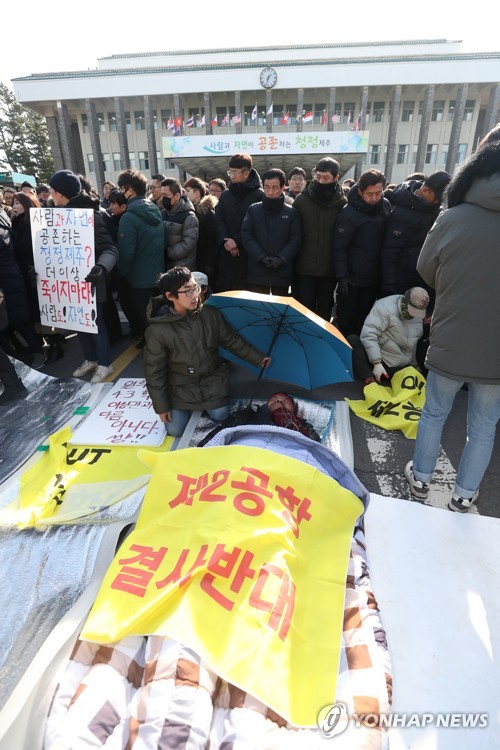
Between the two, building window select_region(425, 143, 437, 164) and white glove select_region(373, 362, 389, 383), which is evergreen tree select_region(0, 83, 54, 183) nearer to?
building window select_region(425, 143, 437, 164)

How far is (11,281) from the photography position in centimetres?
424

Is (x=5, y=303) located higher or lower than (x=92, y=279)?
lower

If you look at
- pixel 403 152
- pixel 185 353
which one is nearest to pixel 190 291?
pixel 185 353

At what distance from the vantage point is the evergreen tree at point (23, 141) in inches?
1934

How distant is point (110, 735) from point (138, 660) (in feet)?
0.73

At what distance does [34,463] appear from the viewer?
3020 millimetres

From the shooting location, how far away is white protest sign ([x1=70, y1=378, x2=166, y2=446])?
327 cm

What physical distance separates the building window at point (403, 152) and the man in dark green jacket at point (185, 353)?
129 ft

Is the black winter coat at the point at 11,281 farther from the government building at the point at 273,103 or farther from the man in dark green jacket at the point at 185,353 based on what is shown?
the government building at the point at 273,103

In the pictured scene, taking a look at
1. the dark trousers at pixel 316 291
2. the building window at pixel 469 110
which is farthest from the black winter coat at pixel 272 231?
the building window at pixel 469 110

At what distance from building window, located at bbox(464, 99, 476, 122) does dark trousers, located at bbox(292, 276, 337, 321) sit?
40.8 m

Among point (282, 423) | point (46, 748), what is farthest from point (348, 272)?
point (46, 748)

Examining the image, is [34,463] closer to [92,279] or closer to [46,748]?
[92,279]

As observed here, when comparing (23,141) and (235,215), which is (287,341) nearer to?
(235,215)
